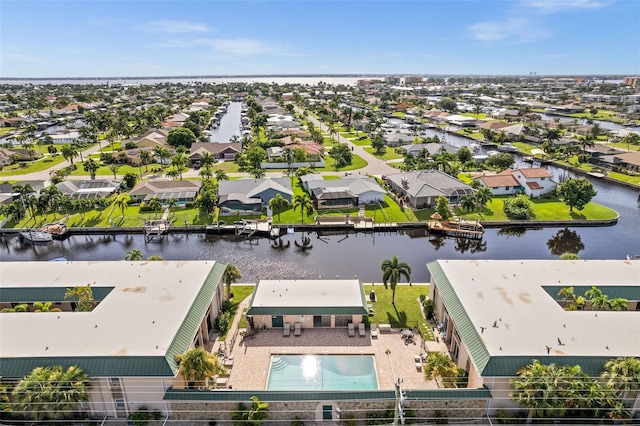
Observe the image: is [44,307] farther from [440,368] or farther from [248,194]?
[248,194]

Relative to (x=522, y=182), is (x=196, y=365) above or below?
below

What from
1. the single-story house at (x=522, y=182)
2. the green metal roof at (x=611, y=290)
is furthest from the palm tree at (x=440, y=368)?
the single-story house at (x=522, y=182)

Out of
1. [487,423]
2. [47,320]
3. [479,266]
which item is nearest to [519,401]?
[487,423]

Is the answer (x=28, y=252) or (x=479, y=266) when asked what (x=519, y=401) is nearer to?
(x=479, y=266)

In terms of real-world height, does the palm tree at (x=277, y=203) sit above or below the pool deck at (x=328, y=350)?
above

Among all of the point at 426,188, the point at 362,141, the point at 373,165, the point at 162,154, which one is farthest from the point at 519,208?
the point at 162,154

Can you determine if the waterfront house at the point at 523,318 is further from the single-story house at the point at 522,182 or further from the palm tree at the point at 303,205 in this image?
the single-story house at the point at 522,182

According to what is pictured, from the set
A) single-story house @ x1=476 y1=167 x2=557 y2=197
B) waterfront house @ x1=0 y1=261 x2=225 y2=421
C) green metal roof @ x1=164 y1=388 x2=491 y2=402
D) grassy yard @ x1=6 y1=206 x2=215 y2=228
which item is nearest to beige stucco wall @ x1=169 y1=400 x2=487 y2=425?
green metal roof @ x1=164 y1=388 x2=491 y2=402
